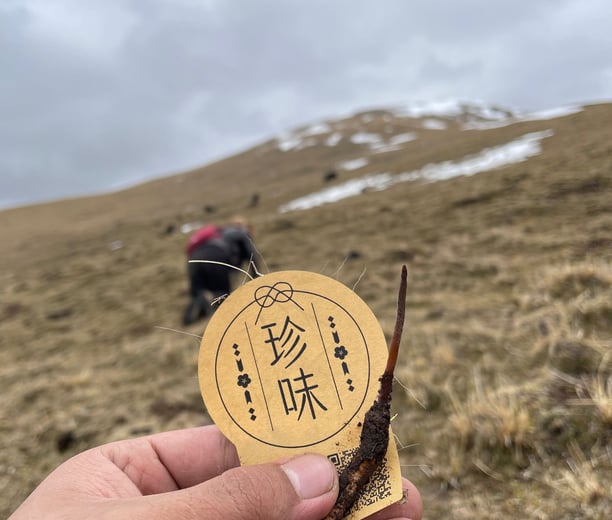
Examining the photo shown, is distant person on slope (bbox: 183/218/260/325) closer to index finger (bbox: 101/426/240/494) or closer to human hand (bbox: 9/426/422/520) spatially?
index finger (bbox: 101/426/240/494)

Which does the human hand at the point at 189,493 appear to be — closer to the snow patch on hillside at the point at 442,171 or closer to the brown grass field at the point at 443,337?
the brown grass field at the point at 443,337

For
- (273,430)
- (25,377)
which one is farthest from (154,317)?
(273,430)

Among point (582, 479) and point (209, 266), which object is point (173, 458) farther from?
point (209, 266)

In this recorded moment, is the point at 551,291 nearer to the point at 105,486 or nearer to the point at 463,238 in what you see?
the point at 463,238

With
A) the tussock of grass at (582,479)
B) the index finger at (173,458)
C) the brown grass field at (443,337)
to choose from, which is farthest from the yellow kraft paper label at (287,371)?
the tussock of grass at (582,479)

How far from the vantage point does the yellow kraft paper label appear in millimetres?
1241

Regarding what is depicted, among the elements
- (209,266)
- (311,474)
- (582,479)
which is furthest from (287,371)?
(209,266)

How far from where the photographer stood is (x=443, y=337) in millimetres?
3643

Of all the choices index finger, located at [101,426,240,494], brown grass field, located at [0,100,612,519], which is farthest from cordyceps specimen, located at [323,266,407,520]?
index finger, located at [101,426,240,494]

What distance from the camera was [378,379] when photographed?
4.17 feet

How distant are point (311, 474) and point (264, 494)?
14cm

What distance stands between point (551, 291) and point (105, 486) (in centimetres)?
400

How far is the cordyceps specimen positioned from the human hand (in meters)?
0.04

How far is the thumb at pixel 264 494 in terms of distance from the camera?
100cm
